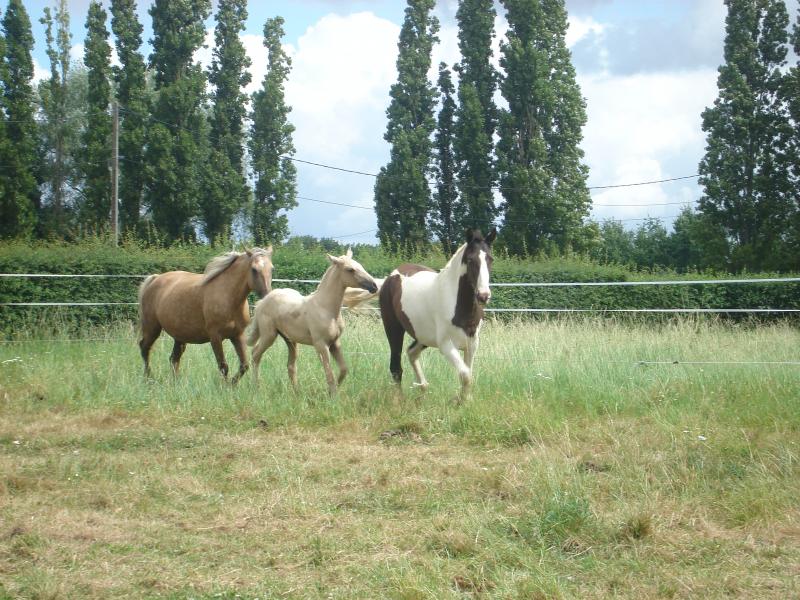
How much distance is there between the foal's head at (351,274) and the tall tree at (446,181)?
2189cm

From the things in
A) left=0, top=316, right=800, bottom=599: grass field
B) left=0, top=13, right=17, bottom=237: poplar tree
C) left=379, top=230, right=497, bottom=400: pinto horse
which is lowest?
left=0, top=316, right=800, bottom=599: grass field

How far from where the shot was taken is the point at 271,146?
3177 cm

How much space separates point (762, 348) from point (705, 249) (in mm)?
19786

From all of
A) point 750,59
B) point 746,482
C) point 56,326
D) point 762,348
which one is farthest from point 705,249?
point 746,482

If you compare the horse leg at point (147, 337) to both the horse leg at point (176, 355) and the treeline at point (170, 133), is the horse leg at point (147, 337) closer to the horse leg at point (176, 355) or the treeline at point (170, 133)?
the horse leg at point (176, 355)

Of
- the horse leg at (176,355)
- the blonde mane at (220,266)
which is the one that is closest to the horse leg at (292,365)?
the blonde mane at (220,266)

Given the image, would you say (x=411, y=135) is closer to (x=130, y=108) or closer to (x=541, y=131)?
(x=541, y=131)

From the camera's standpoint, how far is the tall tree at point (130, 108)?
30172mm

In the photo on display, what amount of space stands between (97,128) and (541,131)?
57.5 feet

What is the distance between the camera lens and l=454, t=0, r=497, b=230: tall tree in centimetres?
3055

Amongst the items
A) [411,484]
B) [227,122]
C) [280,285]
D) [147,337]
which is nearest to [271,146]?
[227,122]

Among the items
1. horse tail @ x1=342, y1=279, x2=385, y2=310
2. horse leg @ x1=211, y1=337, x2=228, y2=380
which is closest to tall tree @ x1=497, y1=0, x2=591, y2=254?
horse tail @ x1=342, y1=279, x2=385, y2=310

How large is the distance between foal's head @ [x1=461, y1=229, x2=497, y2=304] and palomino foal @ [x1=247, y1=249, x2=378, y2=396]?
1.23 meters

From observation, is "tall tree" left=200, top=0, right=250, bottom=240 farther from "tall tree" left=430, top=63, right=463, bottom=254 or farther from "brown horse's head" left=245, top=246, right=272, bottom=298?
"brown horse's head" left=245, top=246, right=272, bottom=298
